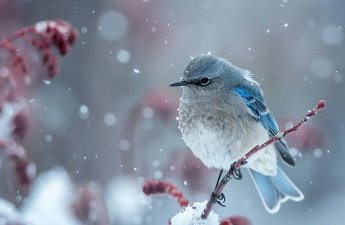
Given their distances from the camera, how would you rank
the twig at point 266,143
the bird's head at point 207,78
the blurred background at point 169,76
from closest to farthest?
the twig at point 266,143, the bird's head at point 207,78, the blurred background at point 169,76

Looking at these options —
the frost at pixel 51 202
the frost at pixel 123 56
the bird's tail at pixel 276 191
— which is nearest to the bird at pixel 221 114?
the bird's tail at pixel 276 191

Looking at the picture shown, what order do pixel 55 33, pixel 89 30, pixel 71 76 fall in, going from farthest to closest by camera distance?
pixel 89 30 < pixel 71 76 < pixel 55 33

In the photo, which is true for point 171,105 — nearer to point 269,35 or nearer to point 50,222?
point 50,222

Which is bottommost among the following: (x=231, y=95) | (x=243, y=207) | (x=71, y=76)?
(x=243, y=207)

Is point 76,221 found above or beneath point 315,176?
above

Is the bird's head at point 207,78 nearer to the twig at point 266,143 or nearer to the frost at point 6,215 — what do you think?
the twig at point 266,143

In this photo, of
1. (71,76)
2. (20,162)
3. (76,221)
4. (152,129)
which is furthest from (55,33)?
(71,76)
